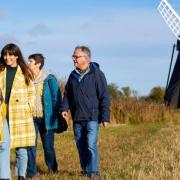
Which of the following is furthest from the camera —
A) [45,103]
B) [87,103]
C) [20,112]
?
[45,103]

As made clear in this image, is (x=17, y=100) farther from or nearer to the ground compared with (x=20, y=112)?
farther from the ground

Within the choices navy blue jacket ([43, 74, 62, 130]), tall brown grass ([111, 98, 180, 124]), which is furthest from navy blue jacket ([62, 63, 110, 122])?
tall brown grass ([111, 98, 180, 124])

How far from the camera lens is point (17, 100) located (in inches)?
346

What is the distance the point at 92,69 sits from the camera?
9.73 metres

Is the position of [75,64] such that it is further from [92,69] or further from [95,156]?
[95,156]

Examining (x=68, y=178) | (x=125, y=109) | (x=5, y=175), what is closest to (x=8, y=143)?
(x=5, y=175)

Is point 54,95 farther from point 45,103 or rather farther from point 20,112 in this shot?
point 20,112

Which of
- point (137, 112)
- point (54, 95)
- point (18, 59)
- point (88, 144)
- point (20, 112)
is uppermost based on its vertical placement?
point (18, 59)

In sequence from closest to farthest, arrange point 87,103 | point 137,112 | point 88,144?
point 88,144 → point 87,103 → point 137,112

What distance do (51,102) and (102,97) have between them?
110 cm

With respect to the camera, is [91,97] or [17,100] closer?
[17,100]

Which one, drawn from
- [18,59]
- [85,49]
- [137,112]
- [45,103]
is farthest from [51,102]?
[137,112]

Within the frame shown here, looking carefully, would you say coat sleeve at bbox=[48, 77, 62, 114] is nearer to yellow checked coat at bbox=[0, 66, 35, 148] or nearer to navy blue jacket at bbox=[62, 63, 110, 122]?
navy blue jacket at bbox=[62, 63, 110, 122]

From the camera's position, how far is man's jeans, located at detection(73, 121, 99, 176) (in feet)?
31.1
